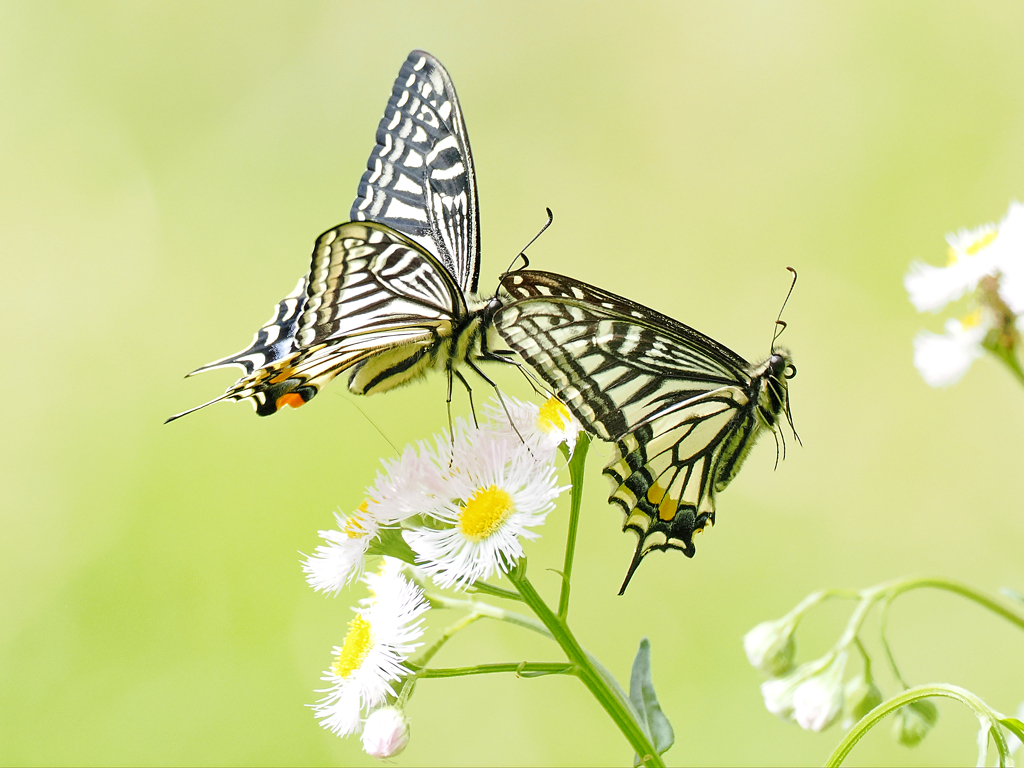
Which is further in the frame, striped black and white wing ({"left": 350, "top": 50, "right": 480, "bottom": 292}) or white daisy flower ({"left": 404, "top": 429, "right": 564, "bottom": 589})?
striped black and white wing ({"left": 350, "top": 50, "right": 480, "bottom": 292})

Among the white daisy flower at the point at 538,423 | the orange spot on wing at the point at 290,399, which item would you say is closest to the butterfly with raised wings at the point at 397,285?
the orange spot on wing at the point at 290,399

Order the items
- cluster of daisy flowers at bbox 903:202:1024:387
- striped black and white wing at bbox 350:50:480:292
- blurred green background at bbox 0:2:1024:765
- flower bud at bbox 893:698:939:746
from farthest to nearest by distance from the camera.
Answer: blurred green background at bbox 0:2:1024:765, striped black and white wing at bbox 350:50:480:292, flower bud at bbox 893:698:939:746, cluster of daisy flowers at bbox 903:202:1024:387

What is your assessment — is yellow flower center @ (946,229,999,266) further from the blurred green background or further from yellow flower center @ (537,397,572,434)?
the blurred green background

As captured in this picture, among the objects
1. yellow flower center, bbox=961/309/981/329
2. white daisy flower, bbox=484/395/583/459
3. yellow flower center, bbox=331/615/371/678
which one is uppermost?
yellow flower center, bbox=961/309/981/329

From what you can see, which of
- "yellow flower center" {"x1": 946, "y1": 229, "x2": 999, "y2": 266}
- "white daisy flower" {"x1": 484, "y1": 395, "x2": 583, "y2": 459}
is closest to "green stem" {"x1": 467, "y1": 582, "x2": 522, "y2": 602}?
"white daisy flower" {"x1": 484, "y1": 395, "x2": 583, "y2": 459}

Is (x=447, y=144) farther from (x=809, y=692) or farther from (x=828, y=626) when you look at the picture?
(x=828, y=626)

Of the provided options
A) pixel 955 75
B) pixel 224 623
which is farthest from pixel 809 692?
pixel 955 75

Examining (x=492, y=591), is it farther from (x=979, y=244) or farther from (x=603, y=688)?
(x=979, y=244)

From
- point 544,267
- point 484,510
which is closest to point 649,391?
point 484,510
